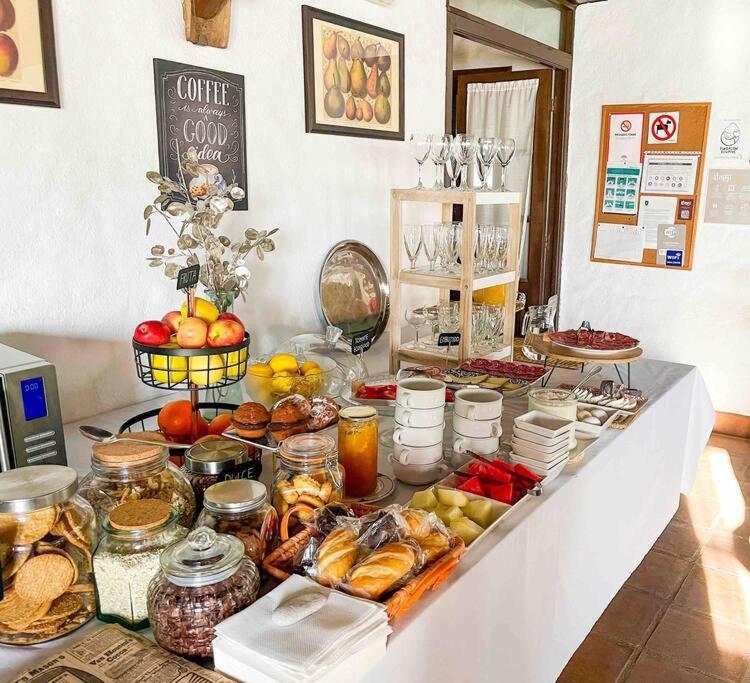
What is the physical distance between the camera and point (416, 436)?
138 cm

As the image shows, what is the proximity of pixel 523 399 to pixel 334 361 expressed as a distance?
0.54 m

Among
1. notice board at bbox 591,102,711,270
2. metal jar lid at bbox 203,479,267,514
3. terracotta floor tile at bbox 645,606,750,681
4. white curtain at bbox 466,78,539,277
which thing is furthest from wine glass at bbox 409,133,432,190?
white curtain at bbox 466,78,539,277

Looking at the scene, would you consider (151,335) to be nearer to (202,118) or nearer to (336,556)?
(336,556)

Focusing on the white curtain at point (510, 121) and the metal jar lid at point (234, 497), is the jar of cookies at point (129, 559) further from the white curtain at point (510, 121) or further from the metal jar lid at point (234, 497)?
the white curtain at point (510, 121)

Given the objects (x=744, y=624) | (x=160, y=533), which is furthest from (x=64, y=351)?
(x=744, y=624)

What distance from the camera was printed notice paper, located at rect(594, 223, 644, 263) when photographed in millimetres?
3965

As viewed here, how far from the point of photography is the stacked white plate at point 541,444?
4.52 ft

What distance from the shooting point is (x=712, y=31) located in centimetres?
356

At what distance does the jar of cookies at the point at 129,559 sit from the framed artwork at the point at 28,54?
1.02 meters

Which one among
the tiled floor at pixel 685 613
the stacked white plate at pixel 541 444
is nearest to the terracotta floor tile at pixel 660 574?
the tiled floor at pixel 685 613

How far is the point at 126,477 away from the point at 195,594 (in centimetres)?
23

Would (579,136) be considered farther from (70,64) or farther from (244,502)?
(244,502)

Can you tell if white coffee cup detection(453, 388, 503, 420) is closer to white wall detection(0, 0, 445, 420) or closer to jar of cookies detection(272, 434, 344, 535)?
jar of cookies detection(272, 434, 344, 535)

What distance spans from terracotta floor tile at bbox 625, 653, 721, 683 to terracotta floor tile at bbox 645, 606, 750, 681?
0.03 m
